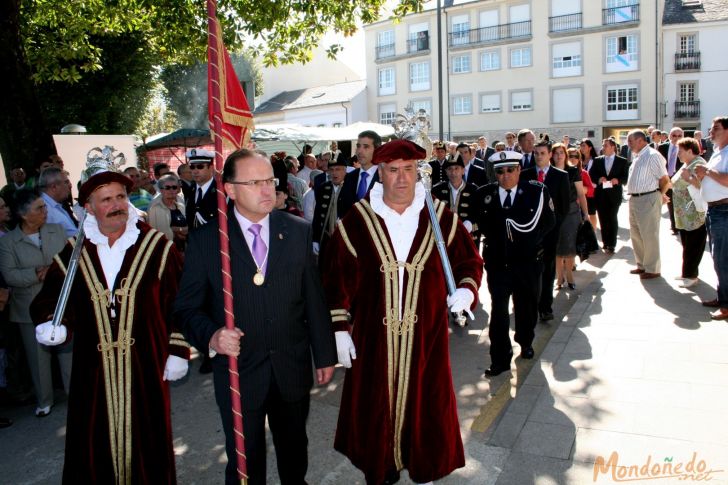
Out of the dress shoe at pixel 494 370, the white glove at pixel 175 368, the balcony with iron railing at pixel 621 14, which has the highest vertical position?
the balcony with iron railing at pixel 621 14

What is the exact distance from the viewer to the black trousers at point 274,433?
10.3 ft

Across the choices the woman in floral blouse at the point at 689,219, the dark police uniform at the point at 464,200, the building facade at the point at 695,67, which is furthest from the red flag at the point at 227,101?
the building facade at the point at 695,67

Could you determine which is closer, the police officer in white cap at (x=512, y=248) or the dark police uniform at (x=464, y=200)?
the police officer in white cap at (x=512, y=248)

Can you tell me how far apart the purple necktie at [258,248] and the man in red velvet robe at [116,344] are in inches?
23.9

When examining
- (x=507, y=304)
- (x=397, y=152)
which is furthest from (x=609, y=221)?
(x=397, y=152)

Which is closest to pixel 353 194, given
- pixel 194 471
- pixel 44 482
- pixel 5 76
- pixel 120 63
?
pixel 194 471

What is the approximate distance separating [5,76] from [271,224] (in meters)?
7.42

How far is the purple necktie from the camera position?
124 inches

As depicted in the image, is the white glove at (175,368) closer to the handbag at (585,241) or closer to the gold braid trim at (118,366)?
the gold braid trim at (118,366)

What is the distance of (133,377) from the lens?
339 centimetres

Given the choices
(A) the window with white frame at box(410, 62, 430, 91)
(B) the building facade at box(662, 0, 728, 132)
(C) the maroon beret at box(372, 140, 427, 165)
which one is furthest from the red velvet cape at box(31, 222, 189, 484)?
(A) the window with white frame at box(410, 62, 430, 91)

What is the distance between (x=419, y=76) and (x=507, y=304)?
4093cm

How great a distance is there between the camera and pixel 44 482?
4148 mm

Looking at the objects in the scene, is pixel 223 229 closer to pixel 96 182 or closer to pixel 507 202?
pixel 96 182
